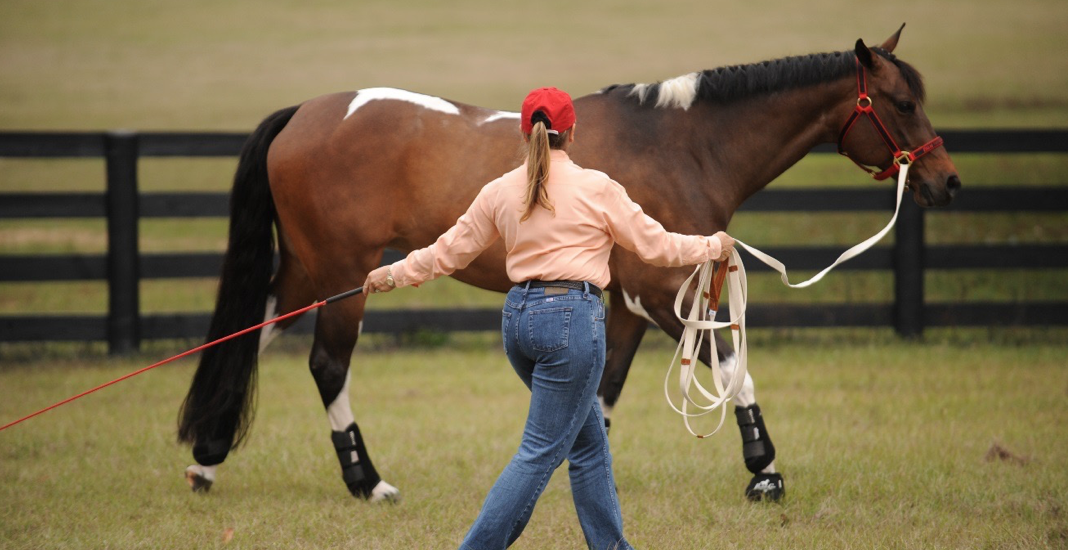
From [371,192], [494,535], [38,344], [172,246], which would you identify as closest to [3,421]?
[38,344]

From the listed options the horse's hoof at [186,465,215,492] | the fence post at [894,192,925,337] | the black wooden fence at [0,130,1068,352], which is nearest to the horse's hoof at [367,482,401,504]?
the horse's hoof at [186,465,215,492]

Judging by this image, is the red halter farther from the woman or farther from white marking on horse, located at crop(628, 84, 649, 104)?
the woman

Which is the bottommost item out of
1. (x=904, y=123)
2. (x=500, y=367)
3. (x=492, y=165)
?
(x=500, y=367)

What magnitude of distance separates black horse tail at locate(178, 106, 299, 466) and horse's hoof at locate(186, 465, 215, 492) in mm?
49

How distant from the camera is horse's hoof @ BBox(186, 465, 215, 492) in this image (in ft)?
15.7

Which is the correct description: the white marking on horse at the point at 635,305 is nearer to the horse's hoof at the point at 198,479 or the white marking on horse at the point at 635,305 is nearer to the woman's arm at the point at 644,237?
the woman's arm at the point at 644,237

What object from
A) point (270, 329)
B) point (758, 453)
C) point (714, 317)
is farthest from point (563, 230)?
point (270, 329)

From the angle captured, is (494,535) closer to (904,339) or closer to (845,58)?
(845,58)

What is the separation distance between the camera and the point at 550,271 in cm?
311

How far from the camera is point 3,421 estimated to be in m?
6.04

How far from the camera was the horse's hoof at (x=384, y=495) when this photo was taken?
463 centimetres

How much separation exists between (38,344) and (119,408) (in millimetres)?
2277

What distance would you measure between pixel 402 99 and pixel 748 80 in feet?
5.47

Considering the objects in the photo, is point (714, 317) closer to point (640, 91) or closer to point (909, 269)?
point (640, 91)
